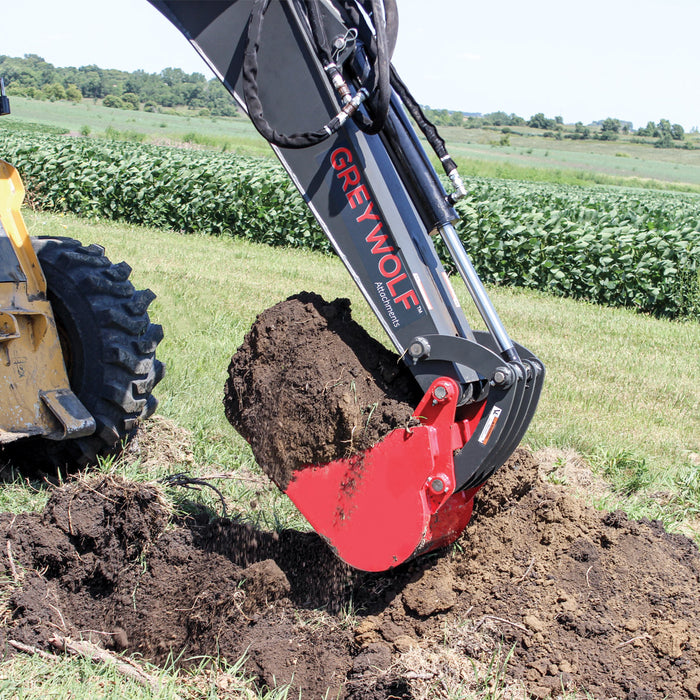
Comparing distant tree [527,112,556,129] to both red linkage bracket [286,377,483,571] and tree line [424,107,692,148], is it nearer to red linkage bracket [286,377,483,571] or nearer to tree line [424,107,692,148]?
tree line [424,107,692,148]

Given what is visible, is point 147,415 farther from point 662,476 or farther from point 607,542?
point 662,476

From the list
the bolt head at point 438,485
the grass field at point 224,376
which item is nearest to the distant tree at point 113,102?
the grass field at point 224,376

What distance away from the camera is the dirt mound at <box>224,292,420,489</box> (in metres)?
3.29

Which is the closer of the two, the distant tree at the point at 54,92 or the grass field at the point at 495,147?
the grass field at the point at 495,147

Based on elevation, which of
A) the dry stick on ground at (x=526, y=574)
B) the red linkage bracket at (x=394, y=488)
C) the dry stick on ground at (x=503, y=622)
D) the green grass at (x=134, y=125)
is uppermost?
the red linkage bracket at (x=394, y=488)

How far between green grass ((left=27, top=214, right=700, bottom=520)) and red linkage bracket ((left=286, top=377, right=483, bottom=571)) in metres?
1.09

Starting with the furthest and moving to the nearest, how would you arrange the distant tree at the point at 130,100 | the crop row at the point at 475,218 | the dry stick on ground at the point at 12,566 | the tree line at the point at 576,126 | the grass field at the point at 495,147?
the tree line at the point at 576,126
the distant tree at the point at 130,100
the grass field at the point at 495,147
the crop row at the point at 475,218
the dry stick on ground at the point at 12,566

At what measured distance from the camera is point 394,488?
3.16 m

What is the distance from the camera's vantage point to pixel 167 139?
46.6m

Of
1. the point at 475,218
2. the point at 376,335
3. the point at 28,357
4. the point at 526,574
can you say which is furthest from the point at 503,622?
the point at 475,218

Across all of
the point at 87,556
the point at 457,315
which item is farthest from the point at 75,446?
the point at 457,315

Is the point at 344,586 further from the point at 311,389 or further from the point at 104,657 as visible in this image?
the point at 104,657

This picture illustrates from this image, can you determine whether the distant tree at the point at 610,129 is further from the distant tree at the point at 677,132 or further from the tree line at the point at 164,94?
the distant tree at the point at 677,132

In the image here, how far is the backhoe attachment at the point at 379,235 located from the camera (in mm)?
3137
